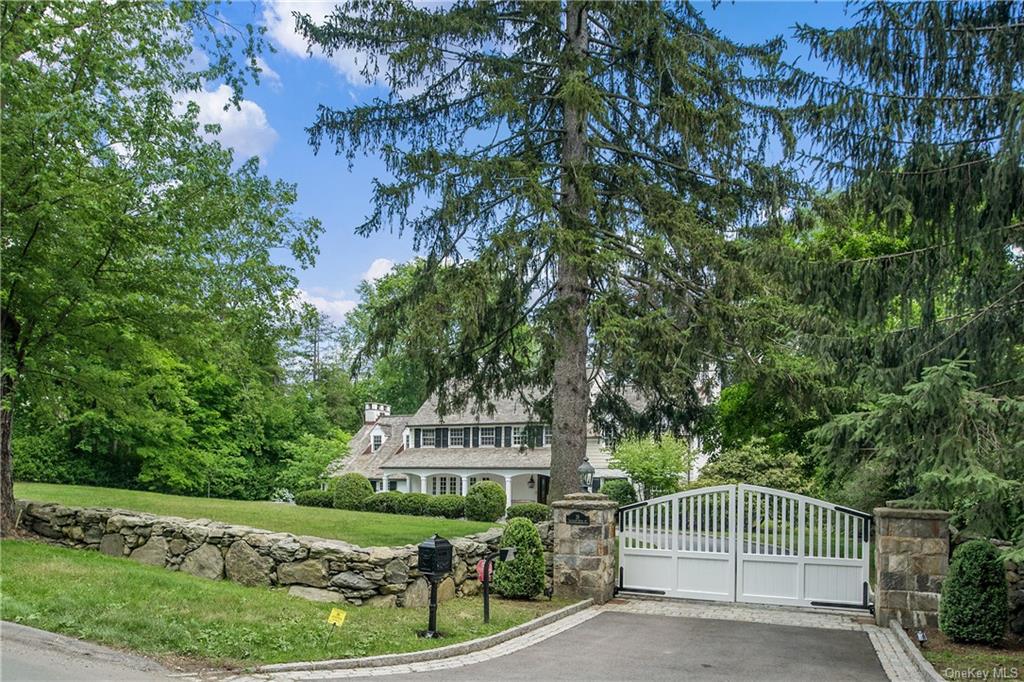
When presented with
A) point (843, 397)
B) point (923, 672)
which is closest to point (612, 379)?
point (843, 397)

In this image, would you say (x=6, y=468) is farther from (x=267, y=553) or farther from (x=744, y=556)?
(x=744, y=556)

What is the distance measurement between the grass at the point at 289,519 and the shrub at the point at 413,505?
269 inches

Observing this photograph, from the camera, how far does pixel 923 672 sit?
7.62 metres

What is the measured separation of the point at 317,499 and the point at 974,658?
24.4 meters

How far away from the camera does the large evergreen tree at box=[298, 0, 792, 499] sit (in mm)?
12594

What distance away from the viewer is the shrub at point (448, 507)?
26031 mm

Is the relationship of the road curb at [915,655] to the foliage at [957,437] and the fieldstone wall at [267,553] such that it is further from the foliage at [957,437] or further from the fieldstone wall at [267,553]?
the fieldstone wall at [267,553]

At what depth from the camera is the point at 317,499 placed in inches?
1145

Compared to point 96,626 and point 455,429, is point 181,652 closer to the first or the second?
point 96,626

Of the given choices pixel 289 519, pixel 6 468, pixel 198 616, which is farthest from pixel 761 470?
pixel 6 468

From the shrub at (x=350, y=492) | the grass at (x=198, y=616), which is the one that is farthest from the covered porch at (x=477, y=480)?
the grass at (x=198, y=616)

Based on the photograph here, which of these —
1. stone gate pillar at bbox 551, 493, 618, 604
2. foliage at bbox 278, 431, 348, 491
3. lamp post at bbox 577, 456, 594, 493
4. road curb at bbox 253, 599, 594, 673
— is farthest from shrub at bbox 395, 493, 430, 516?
road curb at bbox 253, 599, 594, 673

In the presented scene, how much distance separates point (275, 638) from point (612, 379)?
932 cm

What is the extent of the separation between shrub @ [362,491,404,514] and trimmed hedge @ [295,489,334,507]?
7.01 ft
